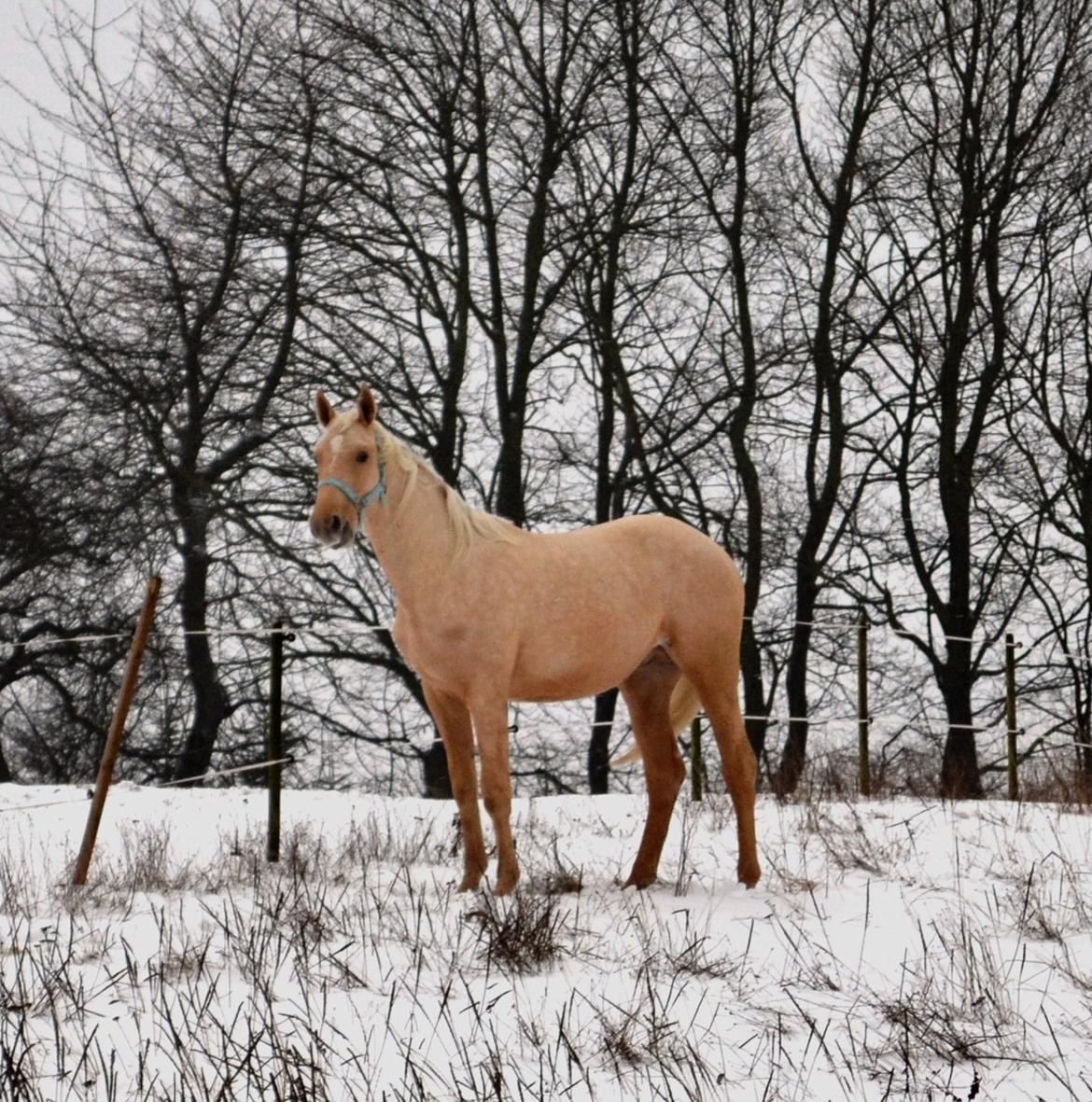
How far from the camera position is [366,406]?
5969 millimetres

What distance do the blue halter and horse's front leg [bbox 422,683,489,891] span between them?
953 millimetres

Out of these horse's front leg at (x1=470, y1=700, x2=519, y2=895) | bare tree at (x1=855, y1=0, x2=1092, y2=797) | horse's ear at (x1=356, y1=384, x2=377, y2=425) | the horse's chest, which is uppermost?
bare tree at (x1=855, y1=0, x2=1092, y2=797)

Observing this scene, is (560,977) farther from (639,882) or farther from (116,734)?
(116,734)

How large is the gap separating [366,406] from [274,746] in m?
2.89

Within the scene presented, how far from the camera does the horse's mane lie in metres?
6.13

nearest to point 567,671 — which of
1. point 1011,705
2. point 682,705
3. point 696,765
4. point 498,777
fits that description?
point 498,777

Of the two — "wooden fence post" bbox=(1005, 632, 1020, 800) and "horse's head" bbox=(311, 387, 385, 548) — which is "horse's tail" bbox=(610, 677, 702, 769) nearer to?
"horse's head" bbox=(311, 387, 385, 548)

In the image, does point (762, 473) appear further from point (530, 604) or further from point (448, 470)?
point (530, 604)

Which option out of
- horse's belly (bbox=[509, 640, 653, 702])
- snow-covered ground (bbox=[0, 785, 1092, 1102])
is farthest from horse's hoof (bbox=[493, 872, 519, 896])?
horse's belly (bbox=[509, 640, 653, 702])

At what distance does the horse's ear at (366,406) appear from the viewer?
5.90 m

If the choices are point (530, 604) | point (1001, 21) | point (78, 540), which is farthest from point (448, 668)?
point (1001, 21)

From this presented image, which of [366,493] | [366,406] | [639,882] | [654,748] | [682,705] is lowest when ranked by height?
[639,882]

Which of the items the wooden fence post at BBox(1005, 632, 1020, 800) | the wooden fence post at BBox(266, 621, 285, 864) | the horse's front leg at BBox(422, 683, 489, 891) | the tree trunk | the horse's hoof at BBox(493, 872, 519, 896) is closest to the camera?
the horse's hoof at BBox(493, 872, 519, 896)

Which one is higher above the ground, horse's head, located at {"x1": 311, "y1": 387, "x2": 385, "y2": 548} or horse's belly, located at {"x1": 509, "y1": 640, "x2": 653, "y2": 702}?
horse's head, located at {"x1": 311, "y1": 387, "x2": 385, "y2": 548}
